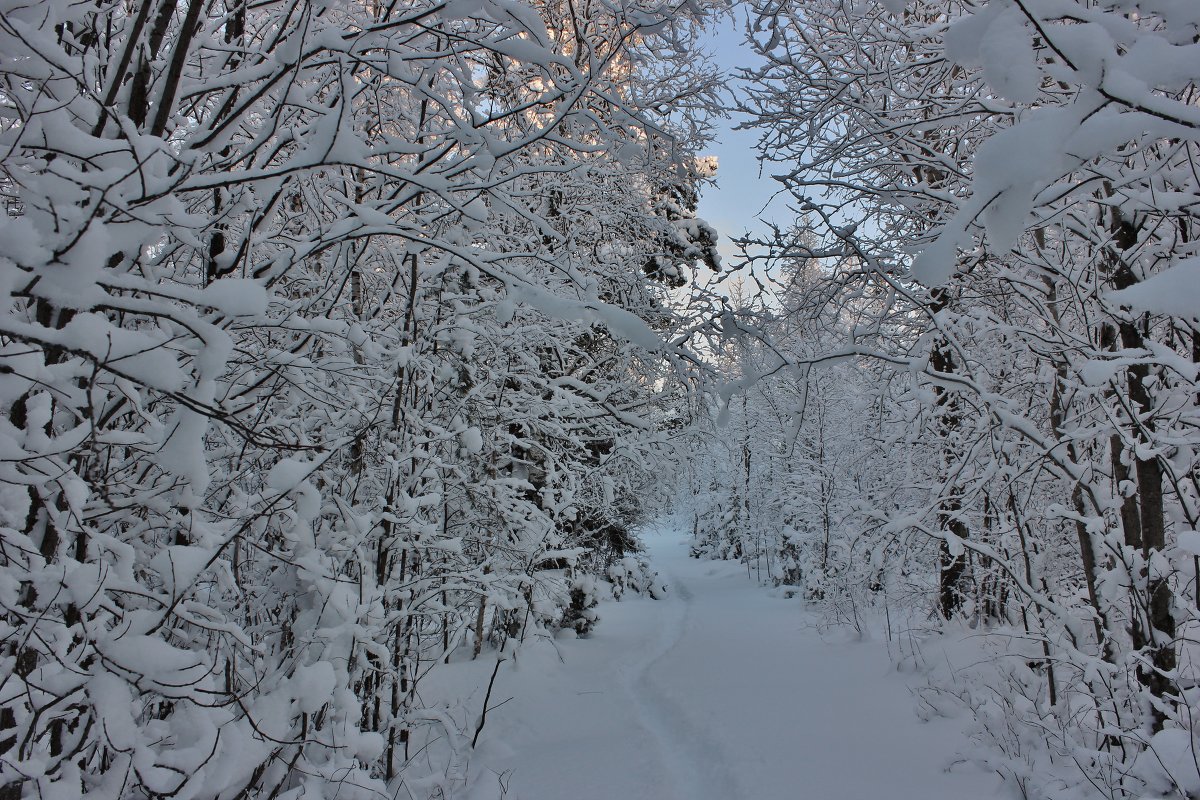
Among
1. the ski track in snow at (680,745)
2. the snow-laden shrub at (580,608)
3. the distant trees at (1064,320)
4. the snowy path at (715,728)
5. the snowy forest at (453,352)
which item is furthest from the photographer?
the snow-laden shrub at (580,608)

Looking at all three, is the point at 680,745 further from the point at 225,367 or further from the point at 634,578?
the point at 634,578

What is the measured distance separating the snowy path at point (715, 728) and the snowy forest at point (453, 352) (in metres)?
0.10

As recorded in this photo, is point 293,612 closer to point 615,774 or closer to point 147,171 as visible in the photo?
point 147,171

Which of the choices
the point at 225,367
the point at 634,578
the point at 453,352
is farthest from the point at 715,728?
the point at 634,578

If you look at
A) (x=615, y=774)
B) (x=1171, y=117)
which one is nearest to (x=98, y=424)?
(x=1171, y=117)

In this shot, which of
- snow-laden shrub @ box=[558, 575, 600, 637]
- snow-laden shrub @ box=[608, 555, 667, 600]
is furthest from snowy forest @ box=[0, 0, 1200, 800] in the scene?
snow-laden shrub @ box=[608, 555, 667, 600]

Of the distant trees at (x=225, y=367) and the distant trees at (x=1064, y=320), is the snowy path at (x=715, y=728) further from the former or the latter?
the distant trees at (x=225, y=367)

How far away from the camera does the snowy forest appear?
1.34 m

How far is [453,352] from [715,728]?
466cm

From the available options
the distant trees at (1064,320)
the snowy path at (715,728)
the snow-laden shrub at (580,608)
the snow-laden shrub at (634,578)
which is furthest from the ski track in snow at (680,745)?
the snow-laden shrub at (634,578)

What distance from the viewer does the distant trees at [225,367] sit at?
1.36 metres

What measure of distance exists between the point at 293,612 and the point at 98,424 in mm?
1569

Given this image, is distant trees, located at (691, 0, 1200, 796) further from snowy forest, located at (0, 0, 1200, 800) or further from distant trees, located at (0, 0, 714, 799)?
distant trees, located at (0, 0, 714, 799)

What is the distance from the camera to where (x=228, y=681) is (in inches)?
89.5
